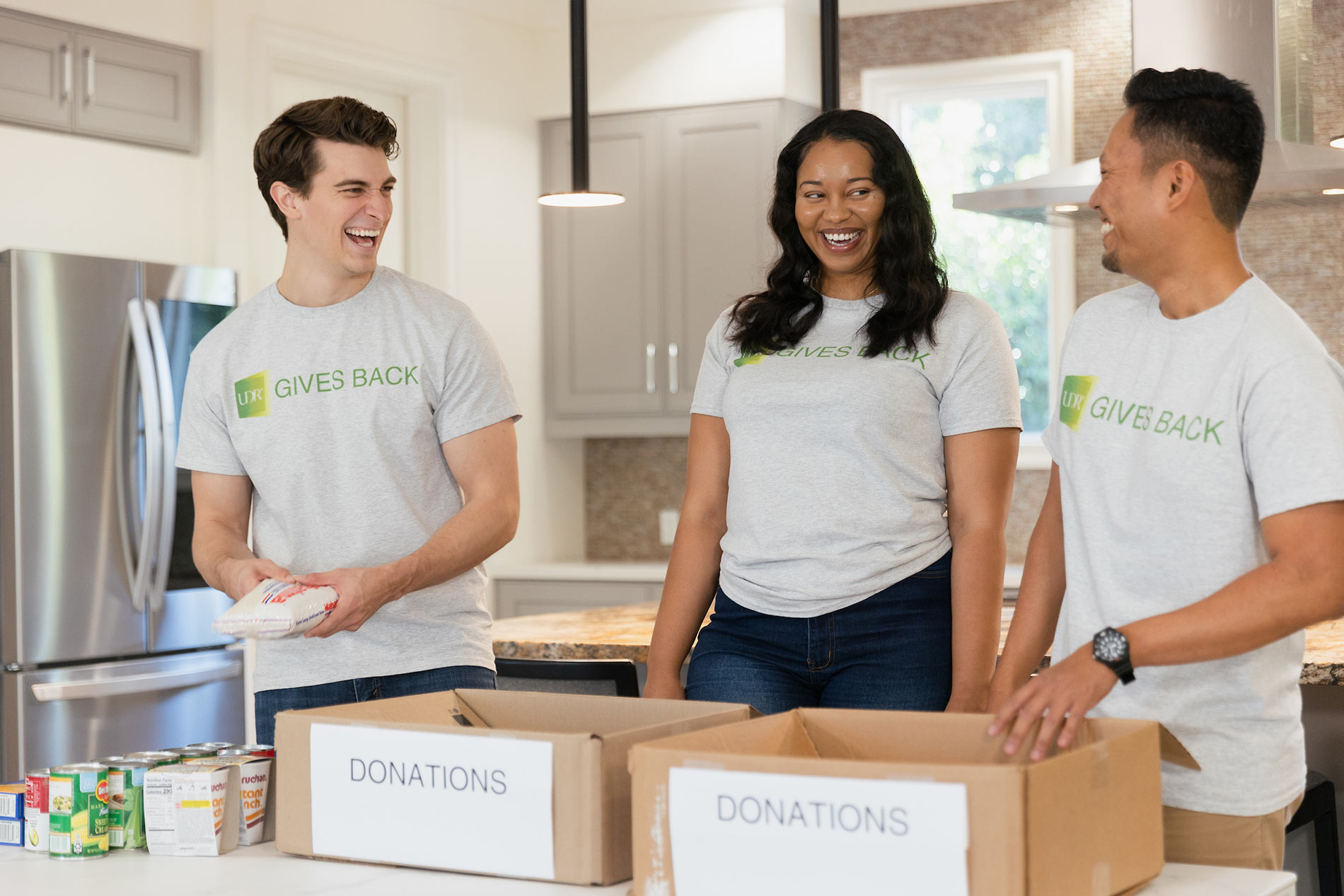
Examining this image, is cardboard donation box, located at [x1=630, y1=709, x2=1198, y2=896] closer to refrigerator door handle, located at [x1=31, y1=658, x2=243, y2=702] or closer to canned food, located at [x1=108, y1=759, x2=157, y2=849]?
canned food, located at [x1=108, y1=759, x2=157, y2=849]

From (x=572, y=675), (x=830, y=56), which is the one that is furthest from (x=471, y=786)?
(x=830, y=56)

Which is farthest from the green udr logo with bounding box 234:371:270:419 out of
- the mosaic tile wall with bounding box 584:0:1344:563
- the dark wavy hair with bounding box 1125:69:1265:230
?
the mosaic tile wall with bounding box 584:0:1344:563

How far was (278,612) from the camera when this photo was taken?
60.7 inches

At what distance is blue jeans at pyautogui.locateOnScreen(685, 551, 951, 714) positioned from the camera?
5.90ft

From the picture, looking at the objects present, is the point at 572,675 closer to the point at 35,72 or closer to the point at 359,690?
the point at 359,690

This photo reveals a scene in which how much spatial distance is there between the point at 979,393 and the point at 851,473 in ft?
0.67

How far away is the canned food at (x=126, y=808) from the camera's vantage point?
4.83 ft

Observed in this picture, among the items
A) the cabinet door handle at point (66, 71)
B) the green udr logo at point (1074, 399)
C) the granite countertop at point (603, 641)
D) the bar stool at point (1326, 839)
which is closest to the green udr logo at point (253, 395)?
the granite countertop at point (603, 641)

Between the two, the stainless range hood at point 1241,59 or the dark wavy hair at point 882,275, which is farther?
the stainless range hood at point 1241,59

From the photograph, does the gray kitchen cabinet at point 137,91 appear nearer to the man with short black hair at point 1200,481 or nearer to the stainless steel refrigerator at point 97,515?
the stainless steel refrigerator at point 97,515

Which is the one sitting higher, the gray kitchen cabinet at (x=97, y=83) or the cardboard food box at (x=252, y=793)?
the gray kitchen cabinet at (x=97, y=83)

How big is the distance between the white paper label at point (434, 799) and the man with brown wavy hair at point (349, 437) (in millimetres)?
448

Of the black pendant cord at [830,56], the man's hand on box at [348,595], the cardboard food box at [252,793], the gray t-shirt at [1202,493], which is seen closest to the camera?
the gray t-shirt at [1202,493]

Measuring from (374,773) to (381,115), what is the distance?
1.00 m
